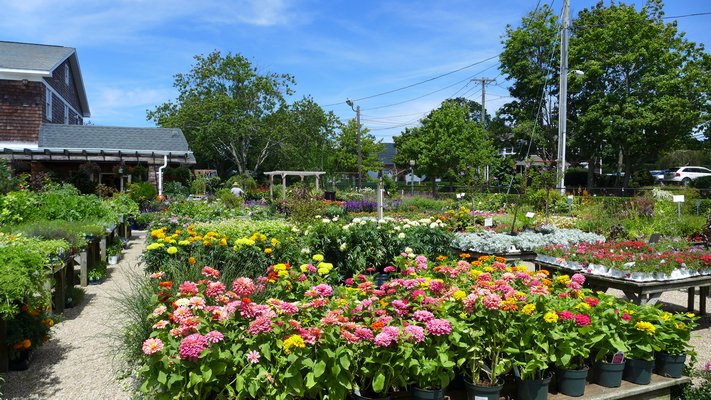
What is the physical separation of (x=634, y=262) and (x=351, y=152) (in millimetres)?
40595

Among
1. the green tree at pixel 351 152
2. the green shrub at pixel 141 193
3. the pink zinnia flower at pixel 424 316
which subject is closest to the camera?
the pink zinnia flower at pixel 424 316

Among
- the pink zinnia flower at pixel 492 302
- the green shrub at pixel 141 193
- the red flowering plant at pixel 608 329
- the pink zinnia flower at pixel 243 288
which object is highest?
the green shrub at pixel 141 193

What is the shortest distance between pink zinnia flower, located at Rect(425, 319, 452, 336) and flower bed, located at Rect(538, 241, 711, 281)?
13.0 feet

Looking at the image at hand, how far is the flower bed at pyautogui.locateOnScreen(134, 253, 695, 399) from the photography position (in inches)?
108

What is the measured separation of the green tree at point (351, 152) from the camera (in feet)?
149

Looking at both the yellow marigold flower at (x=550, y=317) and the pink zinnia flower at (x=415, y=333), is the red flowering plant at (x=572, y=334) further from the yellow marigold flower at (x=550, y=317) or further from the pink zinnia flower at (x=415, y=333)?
the pink zinnia flower at (x=415, y=333)

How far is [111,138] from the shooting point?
74.8 feet

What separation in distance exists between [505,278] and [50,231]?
639 centimetres

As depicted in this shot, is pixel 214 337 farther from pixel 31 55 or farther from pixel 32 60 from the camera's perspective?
pixel 31 55

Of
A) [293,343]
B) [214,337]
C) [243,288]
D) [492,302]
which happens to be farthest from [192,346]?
[492,302]

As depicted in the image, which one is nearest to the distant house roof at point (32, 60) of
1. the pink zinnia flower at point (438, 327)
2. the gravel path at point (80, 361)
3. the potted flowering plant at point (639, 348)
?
the gravel path at point (80, 361)

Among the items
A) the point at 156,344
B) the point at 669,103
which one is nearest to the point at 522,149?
the point at 669,103

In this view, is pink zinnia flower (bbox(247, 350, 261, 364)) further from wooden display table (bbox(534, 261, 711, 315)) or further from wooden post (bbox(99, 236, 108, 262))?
wooden post (bbox(99, 236, 108, 262))

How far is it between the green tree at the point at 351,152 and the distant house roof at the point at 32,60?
2259 centimetres
